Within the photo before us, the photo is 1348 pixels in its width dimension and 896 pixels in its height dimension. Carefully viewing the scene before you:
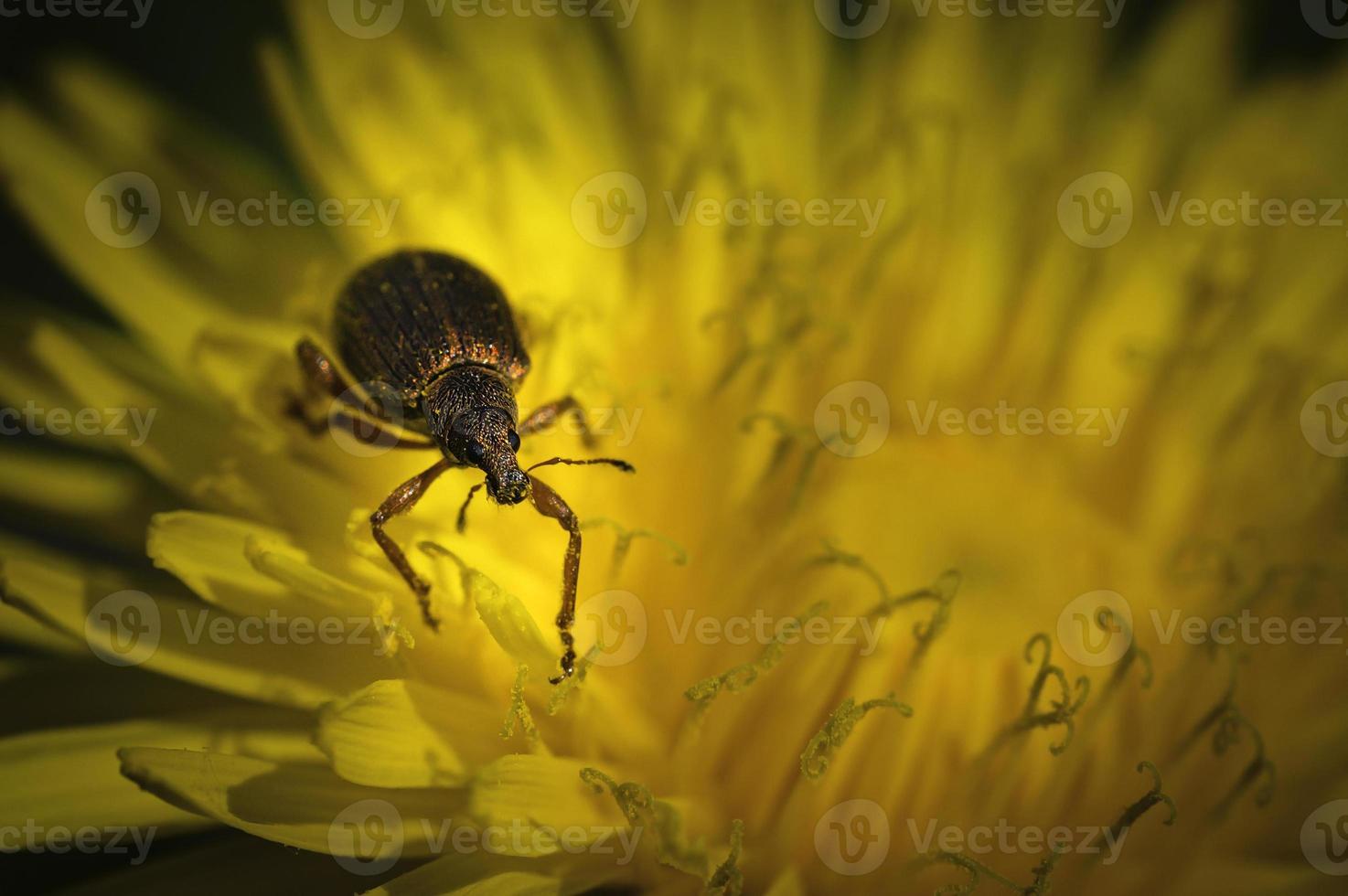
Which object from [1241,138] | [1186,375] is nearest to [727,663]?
[1186,375]

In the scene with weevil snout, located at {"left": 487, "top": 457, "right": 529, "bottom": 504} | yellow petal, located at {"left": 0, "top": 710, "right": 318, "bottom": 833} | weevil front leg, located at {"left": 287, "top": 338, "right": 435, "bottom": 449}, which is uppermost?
weevil front leg, located at {"left": 287, "top": 338, "right": 435, "bottom": 449}

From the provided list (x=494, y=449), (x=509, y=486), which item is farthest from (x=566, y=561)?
(x=494, y=449)

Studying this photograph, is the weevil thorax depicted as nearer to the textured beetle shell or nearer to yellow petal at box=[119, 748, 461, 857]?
the textured beetle shell

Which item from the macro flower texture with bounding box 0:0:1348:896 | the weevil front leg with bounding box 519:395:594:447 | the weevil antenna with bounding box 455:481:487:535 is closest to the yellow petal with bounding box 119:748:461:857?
the macro flower texture with bounding box 0:0:1348:896

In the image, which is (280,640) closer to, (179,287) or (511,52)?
(179,287)

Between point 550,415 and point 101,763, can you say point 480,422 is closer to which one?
point 550,415

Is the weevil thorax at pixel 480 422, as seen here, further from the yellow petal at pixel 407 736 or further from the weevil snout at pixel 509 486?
the yellow petal at pixel 407 736
